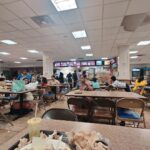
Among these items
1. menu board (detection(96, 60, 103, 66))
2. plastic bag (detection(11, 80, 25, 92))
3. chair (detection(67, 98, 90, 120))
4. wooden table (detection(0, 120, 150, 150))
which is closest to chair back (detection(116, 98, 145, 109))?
chair (detection(67, 98, 90, 120))

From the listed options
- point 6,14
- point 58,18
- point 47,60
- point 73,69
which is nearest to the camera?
point 6,14

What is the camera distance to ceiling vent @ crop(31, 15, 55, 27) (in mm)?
3730

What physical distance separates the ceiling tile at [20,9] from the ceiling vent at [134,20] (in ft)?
8.46

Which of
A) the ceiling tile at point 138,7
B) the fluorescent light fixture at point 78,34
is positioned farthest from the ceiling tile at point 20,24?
the ceiling tile at point 138,7

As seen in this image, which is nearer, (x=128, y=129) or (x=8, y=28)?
(x=128, y=129)

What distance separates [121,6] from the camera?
320 centimetres

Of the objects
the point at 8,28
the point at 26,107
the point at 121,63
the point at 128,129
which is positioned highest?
the point at 8,28

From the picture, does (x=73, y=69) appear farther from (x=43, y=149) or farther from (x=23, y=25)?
(x=43, y=149)

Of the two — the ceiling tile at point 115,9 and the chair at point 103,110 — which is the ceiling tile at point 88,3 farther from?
the chair at point 103,110

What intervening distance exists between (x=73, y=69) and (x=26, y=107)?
1027 cm

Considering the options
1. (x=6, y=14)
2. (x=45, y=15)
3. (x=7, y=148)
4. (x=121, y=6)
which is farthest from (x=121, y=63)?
(x=7, y=148)

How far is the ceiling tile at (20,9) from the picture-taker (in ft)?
9.89

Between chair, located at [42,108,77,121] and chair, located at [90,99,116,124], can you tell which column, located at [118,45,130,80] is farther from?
chair, located at [42,108,77,121]

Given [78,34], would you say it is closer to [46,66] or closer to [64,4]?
[64,4]
